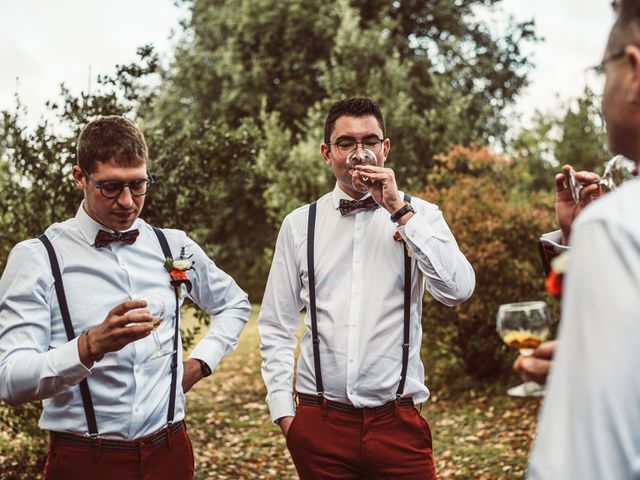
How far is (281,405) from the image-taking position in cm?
379

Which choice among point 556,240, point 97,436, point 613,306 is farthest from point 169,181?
point 613,306

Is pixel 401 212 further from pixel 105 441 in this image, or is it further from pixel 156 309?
pixel 105 441

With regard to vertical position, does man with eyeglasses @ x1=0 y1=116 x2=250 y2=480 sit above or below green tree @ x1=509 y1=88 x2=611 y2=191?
below

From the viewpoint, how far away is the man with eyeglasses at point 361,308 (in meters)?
3.46

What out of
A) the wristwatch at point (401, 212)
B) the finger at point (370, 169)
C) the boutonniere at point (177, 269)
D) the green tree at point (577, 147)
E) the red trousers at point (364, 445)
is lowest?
the red trousers at point (364, 445)

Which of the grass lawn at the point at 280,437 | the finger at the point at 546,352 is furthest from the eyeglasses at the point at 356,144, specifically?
the grass lawn at the point at 280,437

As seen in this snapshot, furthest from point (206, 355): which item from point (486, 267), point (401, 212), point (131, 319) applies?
point (486, 267)

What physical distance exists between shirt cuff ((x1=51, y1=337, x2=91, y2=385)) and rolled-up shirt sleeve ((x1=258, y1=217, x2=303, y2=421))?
4.28ft

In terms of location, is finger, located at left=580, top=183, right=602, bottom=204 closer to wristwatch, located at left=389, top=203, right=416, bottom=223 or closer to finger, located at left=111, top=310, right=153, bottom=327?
wristwatch, located at left=389, top=203, right=416, bottom=223

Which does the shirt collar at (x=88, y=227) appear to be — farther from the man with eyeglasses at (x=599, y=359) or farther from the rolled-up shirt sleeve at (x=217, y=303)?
the man with eyeglasses at (x=599, y=359)

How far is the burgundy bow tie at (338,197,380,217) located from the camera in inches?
152

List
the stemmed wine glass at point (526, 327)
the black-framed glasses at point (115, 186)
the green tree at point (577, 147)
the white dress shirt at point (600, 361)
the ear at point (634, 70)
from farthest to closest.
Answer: the green tree at point (577, 147) < the black-framed glasses at point (115, 186) < the stemmed wine glass at point (526, 327) < the ear at point (634, 70) < the white dress shirt at point (600, 361)

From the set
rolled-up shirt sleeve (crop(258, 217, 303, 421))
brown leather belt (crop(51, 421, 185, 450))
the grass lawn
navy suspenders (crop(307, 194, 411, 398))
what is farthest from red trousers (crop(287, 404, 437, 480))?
the grass lawn

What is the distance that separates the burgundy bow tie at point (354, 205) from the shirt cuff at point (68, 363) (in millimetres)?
1632
